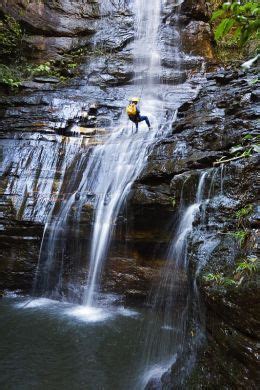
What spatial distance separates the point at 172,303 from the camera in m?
6.65

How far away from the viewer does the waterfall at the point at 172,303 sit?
529cm

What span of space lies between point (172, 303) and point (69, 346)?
6.79 ft

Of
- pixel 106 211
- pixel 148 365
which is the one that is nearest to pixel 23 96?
pixel 106 211

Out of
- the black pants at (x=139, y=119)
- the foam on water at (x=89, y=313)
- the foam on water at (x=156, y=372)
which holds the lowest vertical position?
the foam on water at (x=156, y=372)

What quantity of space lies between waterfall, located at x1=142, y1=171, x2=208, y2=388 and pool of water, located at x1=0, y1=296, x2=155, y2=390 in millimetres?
213

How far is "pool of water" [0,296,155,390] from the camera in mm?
4781

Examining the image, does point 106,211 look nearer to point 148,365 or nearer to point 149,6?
point 148,365

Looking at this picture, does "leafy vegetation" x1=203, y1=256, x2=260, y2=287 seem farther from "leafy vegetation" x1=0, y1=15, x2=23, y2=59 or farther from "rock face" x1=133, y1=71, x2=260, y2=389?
"leafy vegetation" x1=0, y1=15, x2=23, y2=59

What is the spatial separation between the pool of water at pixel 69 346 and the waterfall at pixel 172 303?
0.21 m

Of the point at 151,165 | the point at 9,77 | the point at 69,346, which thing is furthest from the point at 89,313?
the point at 9,77

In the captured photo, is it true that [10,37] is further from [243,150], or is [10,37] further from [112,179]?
[243,150]

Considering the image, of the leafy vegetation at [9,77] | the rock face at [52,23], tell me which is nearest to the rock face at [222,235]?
the leafy vegetation at [9,77]

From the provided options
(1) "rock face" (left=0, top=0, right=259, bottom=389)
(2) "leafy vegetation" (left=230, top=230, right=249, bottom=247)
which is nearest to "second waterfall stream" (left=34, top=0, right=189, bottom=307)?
(1) "rock face" (left=0, top=0, right=259, bottom=389)

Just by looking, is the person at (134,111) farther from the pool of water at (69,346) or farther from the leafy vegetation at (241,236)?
the leafy vegetation at (241,236)
